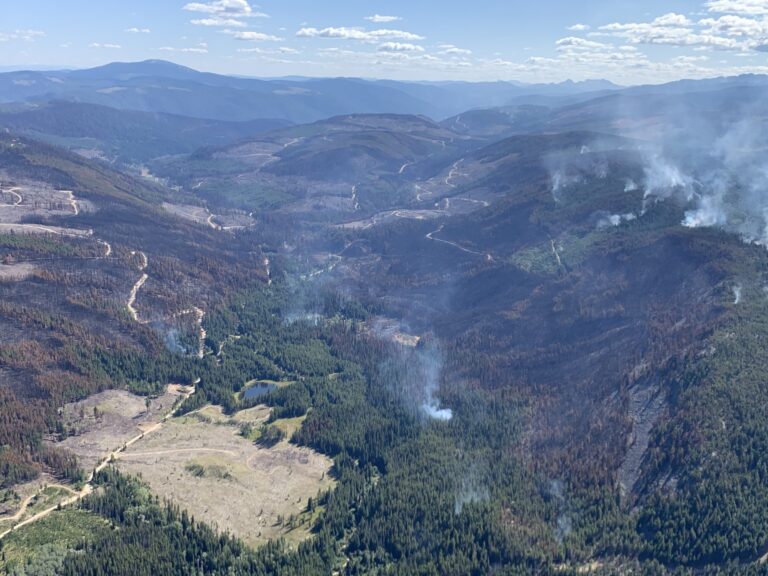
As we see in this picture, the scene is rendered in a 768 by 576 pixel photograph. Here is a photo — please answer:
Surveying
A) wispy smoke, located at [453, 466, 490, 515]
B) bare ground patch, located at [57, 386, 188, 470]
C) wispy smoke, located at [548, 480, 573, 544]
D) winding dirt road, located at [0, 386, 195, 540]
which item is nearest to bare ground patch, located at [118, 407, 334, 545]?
winding dirt road, located at [0, 386, 195, 540]

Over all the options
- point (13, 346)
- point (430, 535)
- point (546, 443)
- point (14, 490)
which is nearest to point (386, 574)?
point (430, 535)

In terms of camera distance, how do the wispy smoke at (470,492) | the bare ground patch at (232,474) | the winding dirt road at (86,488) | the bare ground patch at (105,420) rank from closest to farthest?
Result: the winding dirt road at (86,488) < the wispy smoke at (470,492) < the bare ground patch at (232,474) < the bare ground patch at (105,420)

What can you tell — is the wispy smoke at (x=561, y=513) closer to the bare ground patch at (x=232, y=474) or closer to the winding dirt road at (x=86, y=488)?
the bare ground patch at (x=232, y=474)

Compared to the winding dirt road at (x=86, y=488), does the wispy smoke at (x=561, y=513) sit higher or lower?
higher

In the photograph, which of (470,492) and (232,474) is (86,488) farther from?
(470,492)

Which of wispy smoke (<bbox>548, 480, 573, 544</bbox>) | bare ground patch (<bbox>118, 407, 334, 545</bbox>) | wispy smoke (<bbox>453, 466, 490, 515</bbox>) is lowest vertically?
bare ground patch (<bbox>118, 407, 334, 545</bbox>)

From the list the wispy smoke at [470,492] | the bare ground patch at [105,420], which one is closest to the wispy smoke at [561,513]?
the wispy smoke at [470,492]

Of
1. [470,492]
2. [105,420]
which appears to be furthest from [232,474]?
[470,492]

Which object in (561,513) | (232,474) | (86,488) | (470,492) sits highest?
(561,513)

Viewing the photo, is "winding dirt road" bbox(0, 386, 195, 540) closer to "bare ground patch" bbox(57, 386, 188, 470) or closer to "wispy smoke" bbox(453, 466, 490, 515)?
"bare ground patch" bbox(57, 386, 188, 470)
